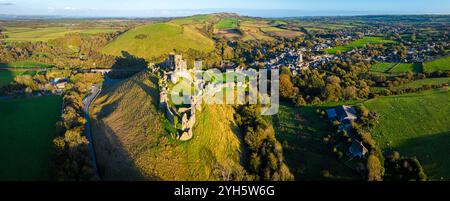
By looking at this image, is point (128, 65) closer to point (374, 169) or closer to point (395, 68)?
point (395, 68)

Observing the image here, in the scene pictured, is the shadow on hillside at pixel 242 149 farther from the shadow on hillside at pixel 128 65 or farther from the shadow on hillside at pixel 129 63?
the shadow on hillside at pixel 129 63

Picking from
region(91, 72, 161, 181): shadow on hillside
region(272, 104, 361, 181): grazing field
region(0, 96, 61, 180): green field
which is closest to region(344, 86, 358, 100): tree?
region(272, 104, 361, 181): grazing field

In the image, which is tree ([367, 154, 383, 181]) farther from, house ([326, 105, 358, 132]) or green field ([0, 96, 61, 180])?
green field ([0, 96, 61, 180])

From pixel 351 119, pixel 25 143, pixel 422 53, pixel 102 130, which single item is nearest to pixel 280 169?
pixel 351 119

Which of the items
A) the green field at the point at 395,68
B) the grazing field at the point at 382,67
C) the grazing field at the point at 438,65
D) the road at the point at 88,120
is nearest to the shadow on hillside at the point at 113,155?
the road at the point at 88,120

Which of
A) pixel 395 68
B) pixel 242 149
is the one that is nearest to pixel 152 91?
pixel 242 149
